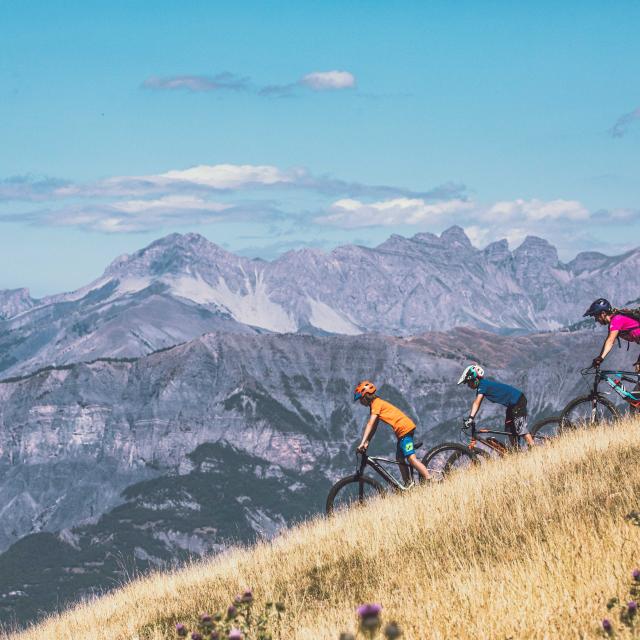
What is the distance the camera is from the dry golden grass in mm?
6422

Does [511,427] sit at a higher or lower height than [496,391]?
lower

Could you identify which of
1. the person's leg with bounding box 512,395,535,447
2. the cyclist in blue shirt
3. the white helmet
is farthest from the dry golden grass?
the white helmet

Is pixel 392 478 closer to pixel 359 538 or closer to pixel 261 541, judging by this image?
pixel 261 541

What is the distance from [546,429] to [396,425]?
492cm

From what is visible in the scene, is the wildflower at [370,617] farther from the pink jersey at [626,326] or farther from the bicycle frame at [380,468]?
the pink jersey at [626,326]

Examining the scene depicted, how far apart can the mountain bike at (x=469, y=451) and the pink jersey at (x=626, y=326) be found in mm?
2499

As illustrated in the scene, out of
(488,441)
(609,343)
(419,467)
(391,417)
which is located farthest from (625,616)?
(488,441)

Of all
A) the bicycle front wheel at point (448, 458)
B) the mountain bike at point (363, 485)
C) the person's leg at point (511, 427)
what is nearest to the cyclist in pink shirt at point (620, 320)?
the person's leg at point (511, 427)

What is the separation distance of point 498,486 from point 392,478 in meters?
3.48

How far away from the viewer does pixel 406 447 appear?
50.6 ft

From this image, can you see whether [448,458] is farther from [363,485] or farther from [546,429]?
[546,429]

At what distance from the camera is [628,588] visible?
632cm

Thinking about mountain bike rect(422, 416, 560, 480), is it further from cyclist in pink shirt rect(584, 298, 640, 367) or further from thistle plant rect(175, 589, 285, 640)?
thistle plant rect(175, 589, 285, 640)

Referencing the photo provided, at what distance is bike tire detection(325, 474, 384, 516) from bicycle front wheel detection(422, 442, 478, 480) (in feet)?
3.54
